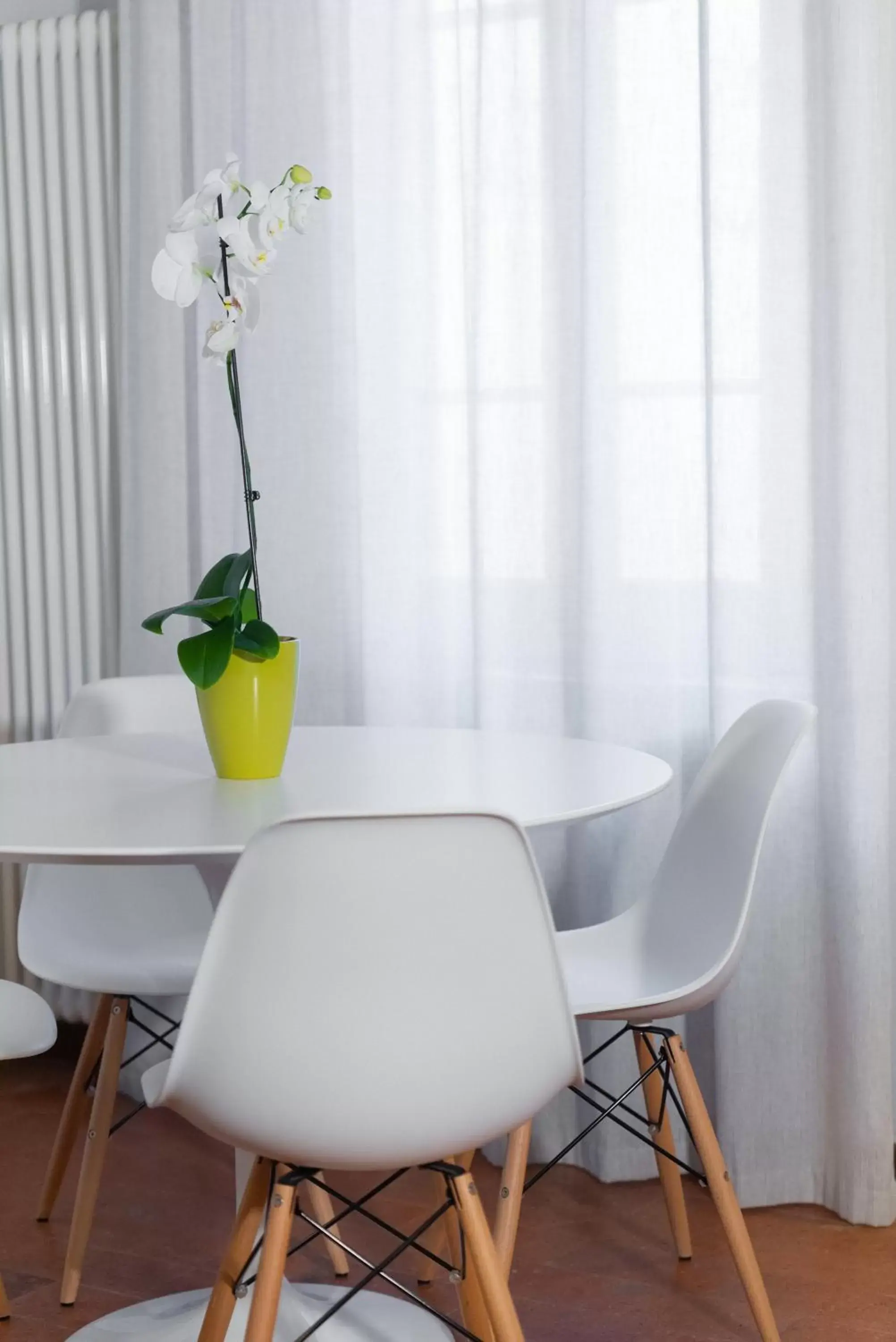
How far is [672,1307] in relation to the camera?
6.93ft

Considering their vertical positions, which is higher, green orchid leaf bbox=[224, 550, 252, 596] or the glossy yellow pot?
green orchid leaf bbox=[224, 550, 252, 596]

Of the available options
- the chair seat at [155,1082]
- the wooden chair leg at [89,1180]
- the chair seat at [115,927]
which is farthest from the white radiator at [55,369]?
the chair seat at [155,1082]

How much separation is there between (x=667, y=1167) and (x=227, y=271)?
4.70ft

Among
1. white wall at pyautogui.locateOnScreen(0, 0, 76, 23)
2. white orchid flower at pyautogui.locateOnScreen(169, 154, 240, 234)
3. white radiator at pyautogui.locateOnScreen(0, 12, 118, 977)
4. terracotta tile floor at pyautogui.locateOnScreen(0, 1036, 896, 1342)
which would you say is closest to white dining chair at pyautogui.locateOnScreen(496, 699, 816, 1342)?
terracotta tile floor at pyautogui.locateOnScreen(0, 1036, 896, 1342)

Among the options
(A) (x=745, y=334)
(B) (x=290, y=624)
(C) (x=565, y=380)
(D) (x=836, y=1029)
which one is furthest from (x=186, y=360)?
(D) (x=836, y=1029)

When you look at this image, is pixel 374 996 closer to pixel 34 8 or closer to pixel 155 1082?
pixel 155 1082

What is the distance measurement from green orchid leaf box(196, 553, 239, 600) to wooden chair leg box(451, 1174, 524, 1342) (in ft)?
2.67

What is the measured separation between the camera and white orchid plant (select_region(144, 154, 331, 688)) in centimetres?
180

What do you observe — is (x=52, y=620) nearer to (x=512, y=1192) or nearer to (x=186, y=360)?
(x=186, y=360)

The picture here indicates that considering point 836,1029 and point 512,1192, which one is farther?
point 836,1029

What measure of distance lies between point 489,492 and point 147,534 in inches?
29.4

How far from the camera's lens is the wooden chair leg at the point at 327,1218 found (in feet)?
7.35

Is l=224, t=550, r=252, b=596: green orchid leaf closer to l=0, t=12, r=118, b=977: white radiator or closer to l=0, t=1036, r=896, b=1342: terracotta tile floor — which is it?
l=0, t=1036, r=896, b=1342: terracotta tile floor

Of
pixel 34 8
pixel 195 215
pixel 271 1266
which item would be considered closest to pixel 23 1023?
pixel 271 1266
